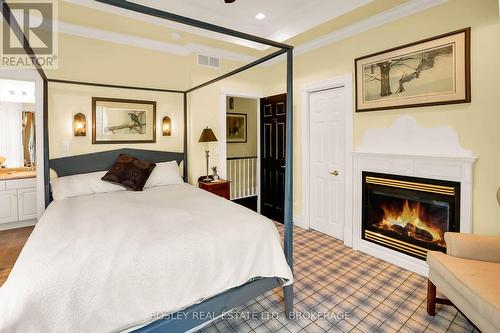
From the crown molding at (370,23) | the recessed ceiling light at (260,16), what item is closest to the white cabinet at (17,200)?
the recessed ceiling light at (260,16)

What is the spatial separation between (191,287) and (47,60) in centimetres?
338

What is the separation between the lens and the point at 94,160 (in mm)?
3465

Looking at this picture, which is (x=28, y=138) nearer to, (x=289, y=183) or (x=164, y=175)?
(x=164, y=175)

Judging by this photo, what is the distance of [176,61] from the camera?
158 inches

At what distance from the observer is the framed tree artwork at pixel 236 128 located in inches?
240

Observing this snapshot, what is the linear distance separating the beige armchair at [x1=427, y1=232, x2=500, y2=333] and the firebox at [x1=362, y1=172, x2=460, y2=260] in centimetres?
55

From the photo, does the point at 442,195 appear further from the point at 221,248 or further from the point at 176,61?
the point at 176,61

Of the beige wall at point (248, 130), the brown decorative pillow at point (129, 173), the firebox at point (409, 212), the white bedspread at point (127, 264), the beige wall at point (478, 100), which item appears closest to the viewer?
the white bedspread at point (127, 264)

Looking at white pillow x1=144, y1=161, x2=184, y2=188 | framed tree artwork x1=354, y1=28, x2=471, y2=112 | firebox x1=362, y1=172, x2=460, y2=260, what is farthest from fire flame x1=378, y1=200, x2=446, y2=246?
white pillow x1=144, y1=161, x2=184, y2=188

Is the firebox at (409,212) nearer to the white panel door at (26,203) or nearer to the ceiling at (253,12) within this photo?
the ceiling at (253,12)

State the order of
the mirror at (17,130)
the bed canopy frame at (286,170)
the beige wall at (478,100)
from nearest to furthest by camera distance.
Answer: the bed canopy frame at (286,170) < the beige wall at (478,100) < the mirror at (17,130)

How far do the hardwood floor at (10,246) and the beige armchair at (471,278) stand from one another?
12.6ft

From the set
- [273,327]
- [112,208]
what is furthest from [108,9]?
[273,327]

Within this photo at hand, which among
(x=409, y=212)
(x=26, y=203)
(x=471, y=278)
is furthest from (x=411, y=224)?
(x=26, y=203)
